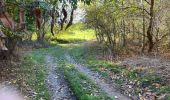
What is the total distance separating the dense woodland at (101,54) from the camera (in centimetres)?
641

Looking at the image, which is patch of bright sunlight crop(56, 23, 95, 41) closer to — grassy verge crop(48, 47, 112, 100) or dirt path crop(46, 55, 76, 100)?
dirt path crop(46, 55, 76, 100)

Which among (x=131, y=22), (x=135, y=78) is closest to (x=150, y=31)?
(x=131, y=22)

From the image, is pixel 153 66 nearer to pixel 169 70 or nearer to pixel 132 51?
pixel 169 70

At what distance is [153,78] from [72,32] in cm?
3777

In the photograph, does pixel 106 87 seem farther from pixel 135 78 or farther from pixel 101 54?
pixel 101 54

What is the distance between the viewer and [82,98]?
1106 cm

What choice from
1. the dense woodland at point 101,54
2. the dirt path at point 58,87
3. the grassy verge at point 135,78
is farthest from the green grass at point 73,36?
the dirt path at point 58,87

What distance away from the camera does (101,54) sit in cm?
2475

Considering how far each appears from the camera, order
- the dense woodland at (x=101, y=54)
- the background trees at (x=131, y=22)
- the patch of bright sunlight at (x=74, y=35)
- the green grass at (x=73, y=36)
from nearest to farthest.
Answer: the dense woodland at (x=101, y=54) → the background trees at (x=131, y=22) → the green grass at (x=73, y=36) → the patch of bright sunlight at (x=74, y=35)

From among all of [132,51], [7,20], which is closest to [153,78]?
[7,20]

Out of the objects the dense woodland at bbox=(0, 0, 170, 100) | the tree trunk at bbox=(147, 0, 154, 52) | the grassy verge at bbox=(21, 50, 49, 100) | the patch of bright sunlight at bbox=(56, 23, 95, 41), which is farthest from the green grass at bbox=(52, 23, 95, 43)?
the grassy verge at bbox=(21, 50, 49, 100)

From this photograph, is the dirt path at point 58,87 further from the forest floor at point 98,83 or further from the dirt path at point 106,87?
the dirt path at point 106,87

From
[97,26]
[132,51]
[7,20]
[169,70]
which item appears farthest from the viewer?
[97,26]

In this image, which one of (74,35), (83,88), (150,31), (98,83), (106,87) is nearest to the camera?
(83,88)
